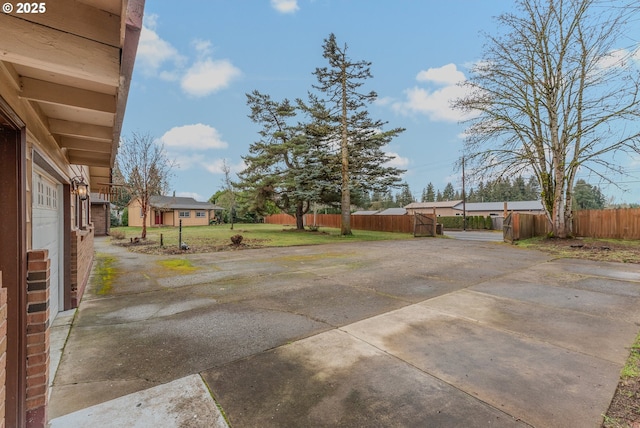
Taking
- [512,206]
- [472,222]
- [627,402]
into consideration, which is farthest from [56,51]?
[512,206]

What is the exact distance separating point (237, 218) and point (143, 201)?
2288cm

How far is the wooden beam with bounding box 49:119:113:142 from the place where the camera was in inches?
119

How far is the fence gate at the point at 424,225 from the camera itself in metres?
18.8

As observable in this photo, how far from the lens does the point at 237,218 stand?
3703 centimetres

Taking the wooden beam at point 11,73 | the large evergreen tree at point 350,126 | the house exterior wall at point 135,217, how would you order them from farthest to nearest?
1. the house exterior wall at point 135,217
2. the large evergreen tree at point 350,126
3. the wooden beam at point 11,73

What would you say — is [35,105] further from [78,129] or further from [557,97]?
[557,97]

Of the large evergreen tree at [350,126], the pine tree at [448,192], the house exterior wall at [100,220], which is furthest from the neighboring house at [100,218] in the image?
the pine tree at [448,192]

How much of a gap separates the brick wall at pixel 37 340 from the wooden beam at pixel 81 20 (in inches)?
52.5

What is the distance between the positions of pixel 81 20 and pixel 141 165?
15.5 metres

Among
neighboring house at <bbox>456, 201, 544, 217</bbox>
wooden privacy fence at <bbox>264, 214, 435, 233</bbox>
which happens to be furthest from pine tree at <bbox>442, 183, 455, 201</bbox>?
wooden privacy fence at <bbox>264, 214, 435, 233</bbox>

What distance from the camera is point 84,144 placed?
3.92 meters

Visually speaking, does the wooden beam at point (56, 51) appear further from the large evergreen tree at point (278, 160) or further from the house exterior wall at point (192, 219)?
the house exterior wall at point (192, 219)

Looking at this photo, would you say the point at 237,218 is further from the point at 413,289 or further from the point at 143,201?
the point at 413,289

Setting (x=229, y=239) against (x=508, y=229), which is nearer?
(x=508, y=229)
